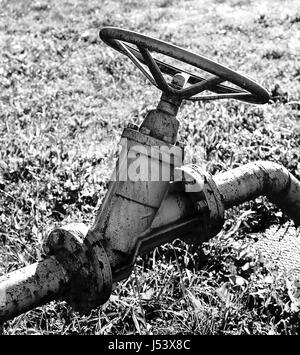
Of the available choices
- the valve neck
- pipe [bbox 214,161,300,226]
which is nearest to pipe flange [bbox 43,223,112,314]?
the valve neck

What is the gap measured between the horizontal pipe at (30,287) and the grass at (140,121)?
1.78 ft

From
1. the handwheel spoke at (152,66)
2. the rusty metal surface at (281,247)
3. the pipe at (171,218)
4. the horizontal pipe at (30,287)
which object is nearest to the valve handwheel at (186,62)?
the handwheel spoke at (152,66)

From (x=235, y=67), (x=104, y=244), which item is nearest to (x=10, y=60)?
(x=235, y=67)

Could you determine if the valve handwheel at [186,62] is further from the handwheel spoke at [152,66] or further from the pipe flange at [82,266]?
the pipe flange at [82,266]

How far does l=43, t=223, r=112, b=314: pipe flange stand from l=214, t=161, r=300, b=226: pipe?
61 centimetres

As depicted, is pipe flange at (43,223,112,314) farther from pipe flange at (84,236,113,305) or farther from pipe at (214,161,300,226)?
pipe at (214,161,300,226)

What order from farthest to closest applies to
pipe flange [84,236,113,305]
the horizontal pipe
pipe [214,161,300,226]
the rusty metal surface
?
the rusty metal surface, pipe [214,161,300,226], pipe flange [84,236,113,305], the horizontal pipe

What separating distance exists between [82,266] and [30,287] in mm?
159

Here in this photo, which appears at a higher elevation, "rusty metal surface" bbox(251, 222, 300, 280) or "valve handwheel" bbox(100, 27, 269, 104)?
"valve handwheel" bbox(100, 27, 269, 104)

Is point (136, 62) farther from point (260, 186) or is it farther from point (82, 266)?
point (260, 186)

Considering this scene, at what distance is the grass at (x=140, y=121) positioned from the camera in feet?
7.23

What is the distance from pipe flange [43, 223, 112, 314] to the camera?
1.64 meters

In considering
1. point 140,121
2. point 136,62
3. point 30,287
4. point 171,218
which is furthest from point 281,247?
point 140,121

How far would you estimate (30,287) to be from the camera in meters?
1.56
